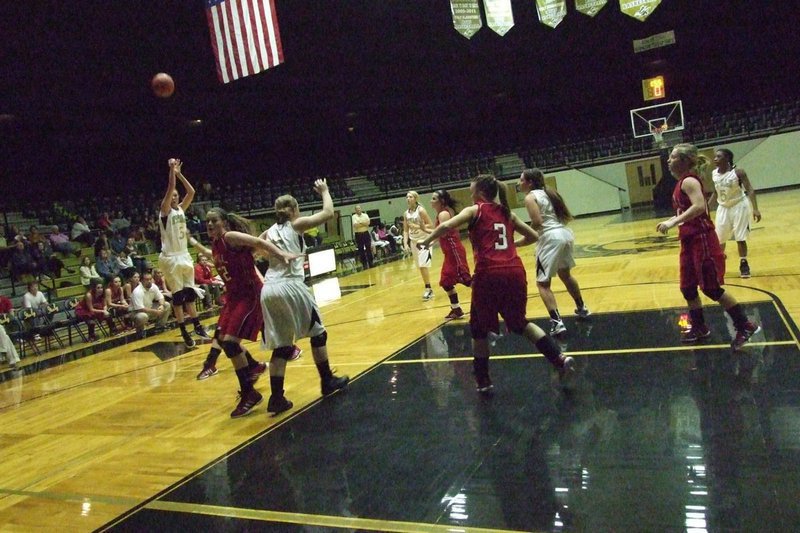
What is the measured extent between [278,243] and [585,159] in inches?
918

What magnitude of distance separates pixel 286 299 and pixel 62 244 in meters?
11.1

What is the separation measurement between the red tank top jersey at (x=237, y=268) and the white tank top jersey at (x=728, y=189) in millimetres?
5864

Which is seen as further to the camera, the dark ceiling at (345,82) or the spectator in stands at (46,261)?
the dark ceiling at (345,82)

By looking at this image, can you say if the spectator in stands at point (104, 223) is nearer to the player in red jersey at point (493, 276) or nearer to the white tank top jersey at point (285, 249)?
the white tank top jersey at point (285, 249)

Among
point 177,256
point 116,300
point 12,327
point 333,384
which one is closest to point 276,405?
point 333,384

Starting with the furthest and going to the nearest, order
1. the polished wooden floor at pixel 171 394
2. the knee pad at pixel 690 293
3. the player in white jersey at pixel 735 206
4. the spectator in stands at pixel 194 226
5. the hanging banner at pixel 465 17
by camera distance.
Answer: the spectator in stands at pixel 194 226 < the hanging banner at pixel 465 17 < the player in white jersey at pixel 735 206 < the knee pad at pixel 690 293 < the polished wooden floor at pixel 171 394

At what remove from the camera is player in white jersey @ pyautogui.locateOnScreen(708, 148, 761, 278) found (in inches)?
294

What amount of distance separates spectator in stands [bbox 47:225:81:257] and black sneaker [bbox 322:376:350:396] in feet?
35.6

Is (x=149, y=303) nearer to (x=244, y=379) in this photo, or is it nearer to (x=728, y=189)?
(x=244, y=379)

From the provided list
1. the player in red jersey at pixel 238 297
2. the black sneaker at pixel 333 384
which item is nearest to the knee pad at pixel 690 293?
the black sneaker at pixel 333 384

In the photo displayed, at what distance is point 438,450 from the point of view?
3447mm

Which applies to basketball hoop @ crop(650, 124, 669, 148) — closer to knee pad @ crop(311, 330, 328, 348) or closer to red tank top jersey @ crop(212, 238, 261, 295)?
red tank top jersey @ crop(212, 238, 261, 295)

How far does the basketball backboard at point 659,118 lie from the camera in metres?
22.5

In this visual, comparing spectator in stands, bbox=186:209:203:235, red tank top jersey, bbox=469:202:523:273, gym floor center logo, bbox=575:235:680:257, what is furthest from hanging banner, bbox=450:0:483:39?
red tank top jersey, bbox=469:202:523:273
